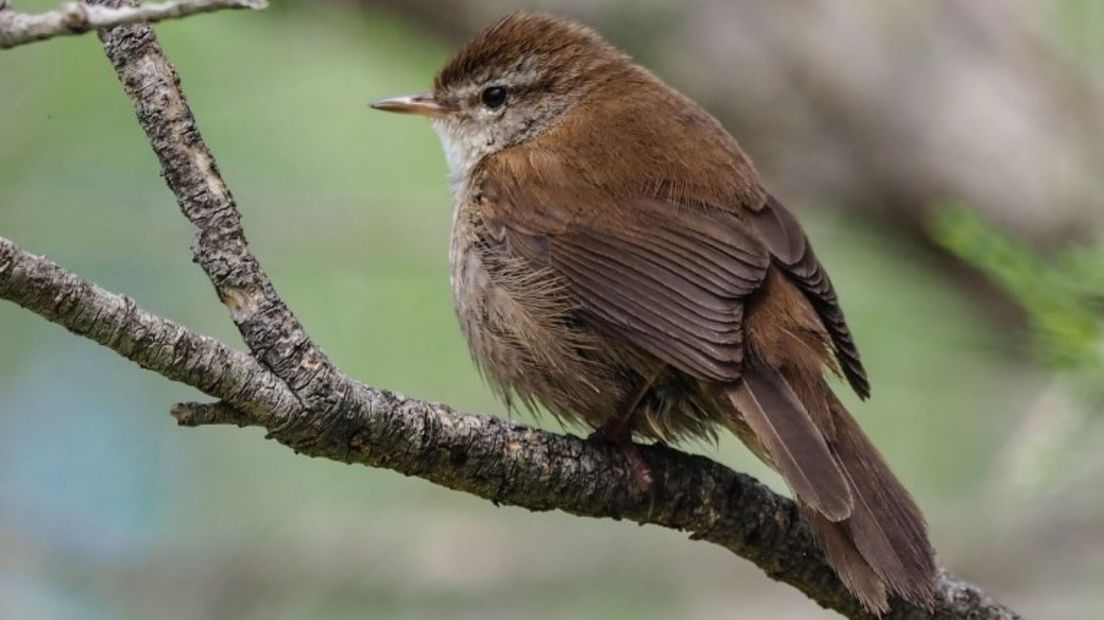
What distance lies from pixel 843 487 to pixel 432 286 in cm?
504

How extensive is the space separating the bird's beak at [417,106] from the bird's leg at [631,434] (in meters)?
1.73

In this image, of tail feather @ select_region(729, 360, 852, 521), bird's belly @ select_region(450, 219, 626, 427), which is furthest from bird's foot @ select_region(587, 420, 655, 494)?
tail feather @ select_region(729, 360, 852, 521)

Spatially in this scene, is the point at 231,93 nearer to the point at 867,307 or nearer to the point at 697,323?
the point at 867,307

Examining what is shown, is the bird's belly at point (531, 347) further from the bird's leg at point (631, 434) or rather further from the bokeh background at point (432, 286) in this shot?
the bokeh background at point (432, 286)

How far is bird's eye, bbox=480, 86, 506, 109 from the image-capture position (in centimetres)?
534

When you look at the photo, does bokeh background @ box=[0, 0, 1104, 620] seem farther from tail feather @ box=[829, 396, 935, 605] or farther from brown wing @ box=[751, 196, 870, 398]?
tail feather @ box=[829, 396, 935, 605]

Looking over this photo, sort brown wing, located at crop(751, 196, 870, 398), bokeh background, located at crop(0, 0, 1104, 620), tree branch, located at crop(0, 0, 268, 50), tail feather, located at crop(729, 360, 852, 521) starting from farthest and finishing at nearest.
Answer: bokeh background, located at crop(0, 0, 1104, 620), brown wing, located at crop(751, 196, 870, 398), tail feather, located at crop(729, 360, 852, 521), tree branch, located at crop(0, 0, 268, 50)

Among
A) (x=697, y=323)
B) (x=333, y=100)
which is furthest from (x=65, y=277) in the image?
(x=333, y=100)

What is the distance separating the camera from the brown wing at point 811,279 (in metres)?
4.33

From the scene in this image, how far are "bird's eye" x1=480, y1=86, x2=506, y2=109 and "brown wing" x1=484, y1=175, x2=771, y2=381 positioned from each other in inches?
33.3

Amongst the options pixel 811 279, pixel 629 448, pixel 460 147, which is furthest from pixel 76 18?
pixel 460 147

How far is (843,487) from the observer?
358cm

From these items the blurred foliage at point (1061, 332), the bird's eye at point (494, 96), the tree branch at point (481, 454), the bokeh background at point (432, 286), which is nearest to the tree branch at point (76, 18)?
the tree branch at point (481, 454)

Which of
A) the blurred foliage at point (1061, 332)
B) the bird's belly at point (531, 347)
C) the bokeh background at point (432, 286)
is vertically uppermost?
the blurred foliage at point (1061, 332)
